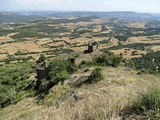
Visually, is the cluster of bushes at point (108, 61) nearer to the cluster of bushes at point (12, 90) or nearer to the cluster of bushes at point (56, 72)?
the cluster of bushes at point (56, 72)

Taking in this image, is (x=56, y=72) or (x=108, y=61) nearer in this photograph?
(x=56, y=72)

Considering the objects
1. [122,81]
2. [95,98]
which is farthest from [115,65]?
[95,98]

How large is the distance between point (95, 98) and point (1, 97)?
1273 inches

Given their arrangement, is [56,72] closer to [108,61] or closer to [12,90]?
[108,61]

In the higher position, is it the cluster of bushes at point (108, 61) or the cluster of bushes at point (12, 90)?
the cluster of bushes at point (108, 61)

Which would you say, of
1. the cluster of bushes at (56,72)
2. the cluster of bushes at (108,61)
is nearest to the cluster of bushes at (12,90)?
the cluster of bushes at (56,72)

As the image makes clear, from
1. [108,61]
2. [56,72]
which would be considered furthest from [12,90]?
[108,61]

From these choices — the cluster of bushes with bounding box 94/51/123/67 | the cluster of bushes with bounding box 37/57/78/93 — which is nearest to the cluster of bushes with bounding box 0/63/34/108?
the cluster of bushes with bounding box 37/57/78/93

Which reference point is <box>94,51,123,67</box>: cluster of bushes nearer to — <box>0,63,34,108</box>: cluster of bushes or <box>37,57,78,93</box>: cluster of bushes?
<box>37,57,78,93</box>: cluster of bushes

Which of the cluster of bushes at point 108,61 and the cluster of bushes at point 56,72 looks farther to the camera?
the cluster of bushes at point 108,61

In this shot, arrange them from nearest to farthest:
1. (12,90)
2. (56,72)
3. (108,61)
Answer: (56,72) < (108,61) < (12,90)

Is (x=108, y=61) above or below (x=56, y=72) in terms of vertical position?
above

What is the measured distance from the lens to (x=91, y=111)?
4.97 m

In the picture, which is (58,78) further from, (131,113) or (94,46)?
(131,113)
